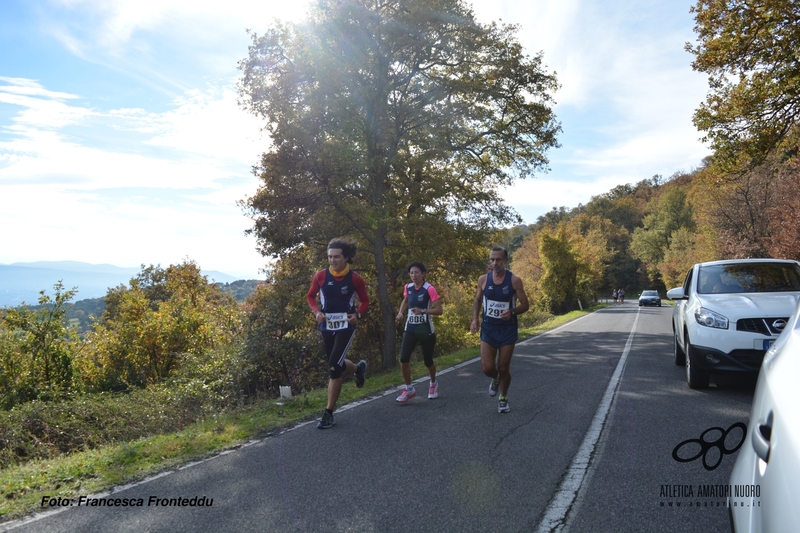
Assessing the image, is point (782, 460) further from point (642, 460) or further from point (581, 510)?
point (642, 460)

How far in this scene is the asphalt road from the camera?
3426mm

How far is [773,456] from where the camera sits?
153 centimetres

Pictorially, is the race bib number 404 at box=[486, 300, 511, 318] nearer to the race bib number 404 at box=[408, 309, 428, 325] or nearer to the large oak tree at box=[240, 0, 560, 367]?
the race bib number 404 at box=[408, 309, 428, 325]

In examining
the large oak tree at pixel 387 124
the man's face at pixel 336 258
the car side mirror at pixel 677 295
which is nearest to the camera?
the man's face at pixel 336 258

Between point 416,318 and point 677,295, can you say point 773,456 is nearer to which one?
point 416,318

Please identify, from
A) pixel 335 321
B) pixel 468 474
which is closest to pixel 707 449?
pixel 468 474

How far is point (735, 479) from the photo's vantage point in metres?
1.99

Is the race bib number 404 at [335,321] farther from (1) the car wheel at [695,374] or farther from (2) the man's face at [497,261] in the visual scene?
(1) the car wheel at [695,374]

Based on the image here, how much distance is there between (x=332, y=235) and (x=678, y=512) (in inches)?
486

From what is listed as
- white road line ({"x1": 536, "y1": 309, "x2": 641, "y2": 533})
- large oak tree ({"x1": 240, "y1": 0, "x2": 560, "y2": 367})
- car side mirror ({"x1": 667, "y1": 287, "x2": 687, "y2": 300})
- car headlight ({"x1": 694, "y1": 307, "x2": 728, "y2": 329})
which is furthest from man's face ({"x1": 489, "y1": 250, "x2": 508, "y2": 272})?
large oak tree ({"x1": 240, "y1": 0, "x2": 560, "y2": 367})

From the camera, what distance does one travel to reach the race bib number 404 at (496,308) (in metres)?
6.48

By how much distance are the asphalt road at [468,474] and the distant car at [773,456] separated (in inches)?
60.7

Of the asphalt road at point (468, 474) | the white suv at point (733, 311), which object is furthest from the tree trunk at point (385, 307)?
the white suv at point (733, 311)

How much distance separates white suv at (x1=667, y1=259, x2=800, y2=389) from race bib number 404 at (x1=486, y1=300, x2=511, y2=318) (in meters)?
2.59
